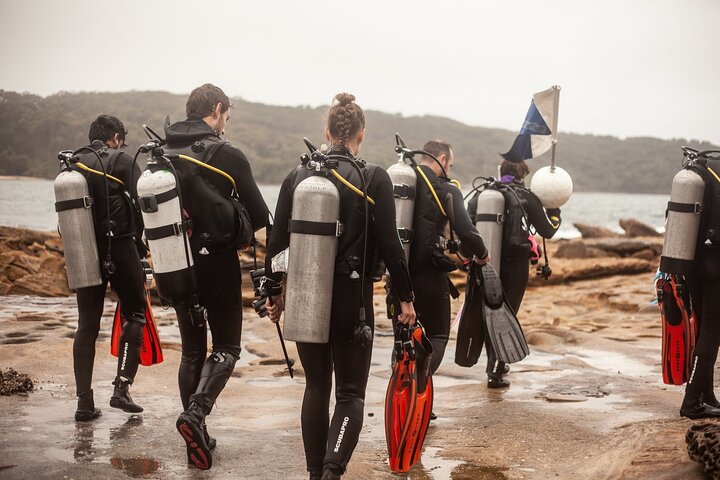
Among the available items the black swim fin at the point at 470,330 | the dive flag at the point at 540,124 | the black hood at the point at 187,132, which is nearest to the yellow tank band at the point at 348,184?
the black hood at the point at 187,132

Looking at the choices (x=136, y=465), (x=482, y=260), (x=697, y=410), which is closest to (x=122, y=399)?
(x=136, y=465)

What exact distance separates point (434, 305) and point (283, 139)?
54549 mm

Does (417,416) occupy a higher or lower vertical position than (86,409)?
higher

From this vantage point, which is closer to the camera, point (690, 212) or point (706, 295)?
point (690, 212)

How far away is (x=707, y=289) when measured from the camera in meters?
5.84

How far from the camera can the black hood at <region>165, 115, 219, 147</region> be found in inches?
193

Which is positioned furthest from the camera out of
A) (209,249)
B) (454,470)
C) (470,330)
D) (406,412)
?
(470,330)

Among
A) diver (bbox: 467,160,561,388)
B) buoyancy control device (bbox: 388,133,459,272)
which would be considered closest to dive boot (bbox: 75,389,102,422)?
buoyancy control device (bbox: 388,133,459,272)

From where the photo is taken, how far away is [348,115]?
13.9 feet

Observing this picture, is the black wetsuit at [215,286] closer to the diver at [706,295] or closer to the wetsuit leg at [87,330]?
the wetsuit leg at [87,330]

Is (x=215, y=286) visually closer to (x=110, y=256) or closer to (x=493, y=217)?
(x=110, y=256)

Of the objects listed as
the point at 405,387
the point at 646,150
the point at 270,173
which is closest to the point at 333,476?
the point at 405,387

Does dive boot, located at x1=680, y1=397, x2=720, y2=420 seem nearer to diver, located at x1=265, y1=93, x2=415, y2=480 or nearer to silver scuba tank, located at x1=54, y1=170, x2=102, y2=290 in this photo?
diver, located at x1=265, y1=93, x2=415, y2=480

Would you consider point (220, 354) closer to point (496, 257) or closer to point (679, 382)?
point (496, 257)
